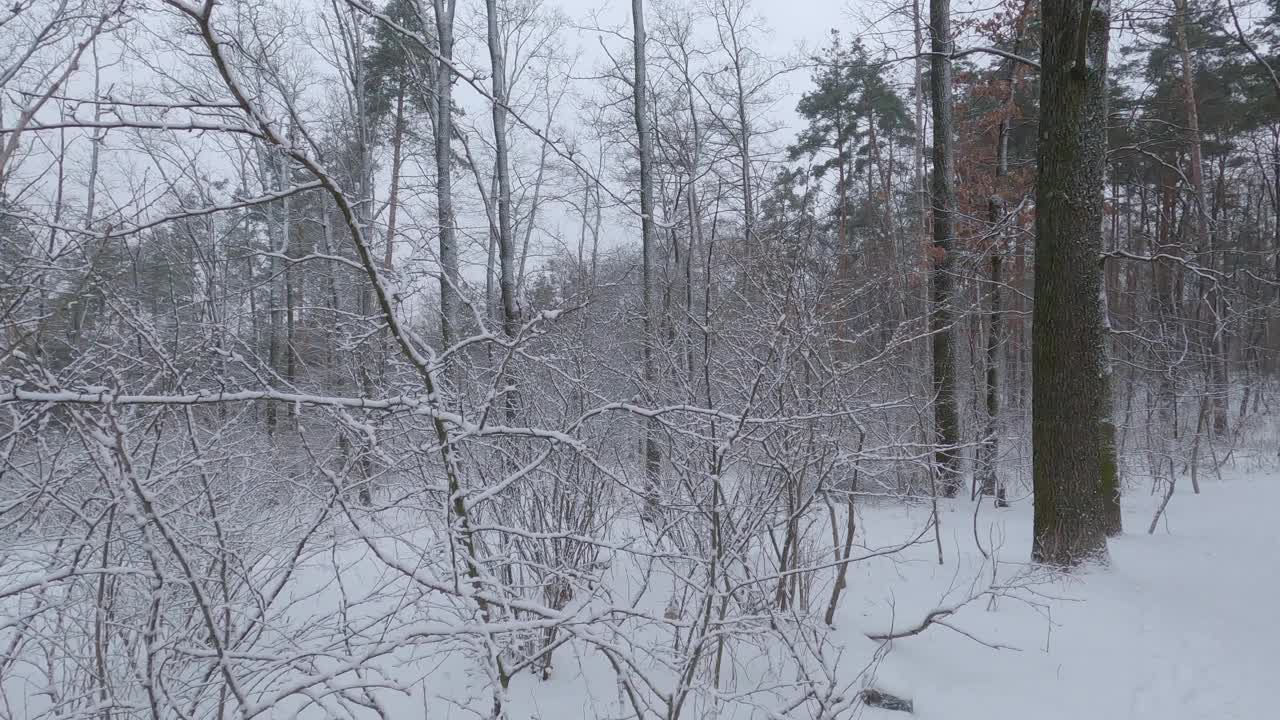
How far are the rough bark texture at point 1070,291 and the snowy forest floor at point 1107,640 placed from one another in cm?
48

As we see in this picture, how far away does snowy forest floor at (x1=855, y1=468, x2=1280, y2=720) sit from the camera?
3023mm

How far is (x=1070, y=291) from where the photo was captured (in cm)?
480

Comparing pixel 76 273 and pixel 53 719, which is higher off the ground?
pixel 76 273

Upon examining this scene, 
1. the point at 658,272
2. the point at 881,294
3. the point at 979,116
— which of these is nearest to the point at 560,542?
the point at 658,272

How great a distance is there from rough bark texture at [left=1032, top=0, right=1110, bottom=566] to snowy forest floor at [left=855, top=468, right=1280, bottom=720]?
1.58ft

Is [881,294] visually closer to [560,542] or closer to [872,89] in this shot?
[560,542]

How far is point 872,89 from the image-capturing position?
17.9 metres

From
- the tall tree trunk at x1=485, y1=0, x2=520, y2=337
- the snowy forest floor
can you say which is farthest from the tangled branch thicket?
the tall tree trunk at x1=485, y1=0, x2=520, y2=337

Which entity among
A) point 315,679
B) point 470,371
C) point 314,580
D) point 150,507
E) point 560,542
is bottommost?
point 314,580

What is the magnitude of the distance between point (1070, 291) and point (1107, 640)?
249 centimetres

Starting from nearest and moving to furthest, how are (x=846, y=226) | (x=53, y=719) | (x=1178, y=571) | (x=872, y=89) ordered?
(x=53, y=719), (x=1178, y=571), (x=872, y=89), (x=846, y=226)

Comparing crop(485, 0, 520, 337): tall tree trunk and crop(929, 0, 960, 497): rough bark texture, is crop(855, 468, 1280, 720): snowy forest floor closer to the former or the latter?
crop(929, 0, 960, 497): rough bark texture

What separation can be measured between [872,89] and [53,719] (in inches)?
784

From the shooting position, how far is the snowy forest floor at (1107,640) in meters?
3.02
